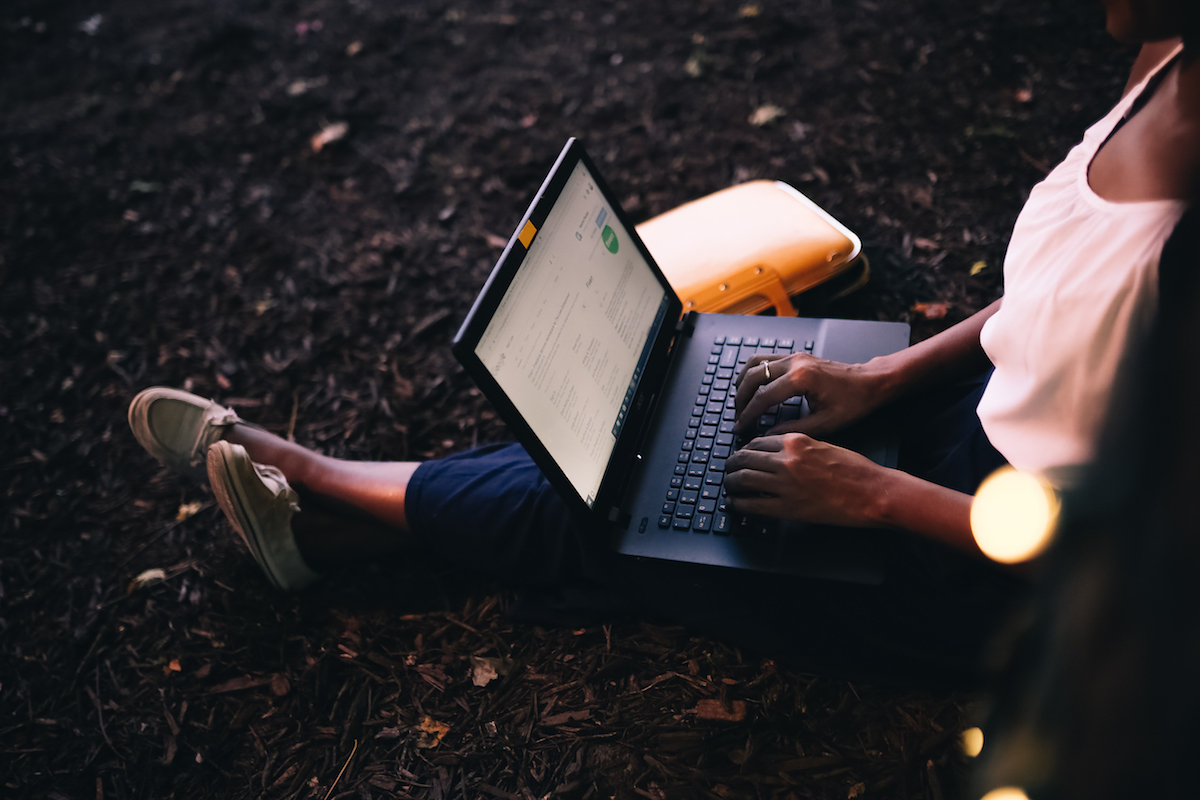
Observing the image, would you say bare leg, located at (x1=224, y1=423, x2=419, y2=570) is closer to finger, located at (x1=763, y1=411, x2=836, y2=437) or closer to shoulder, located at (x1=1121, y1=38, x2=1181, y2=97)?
finger, located at (x1=763, y1=411, x2=836, y2=437)

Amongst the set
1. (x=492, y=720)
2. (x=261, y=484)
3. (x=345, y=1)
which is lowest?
(x=492, y=720)

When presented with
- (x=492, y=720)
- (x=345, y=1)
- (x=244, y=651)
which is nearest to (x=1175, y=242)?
(x=492, y=720)

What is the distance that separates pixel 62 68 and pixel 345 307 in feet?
13.0

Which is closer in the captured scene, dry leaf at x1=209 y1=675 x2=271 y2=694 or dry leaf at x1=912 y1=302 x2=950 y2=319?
dry leaf at x1=209 y1=675 x2=271 y2=694

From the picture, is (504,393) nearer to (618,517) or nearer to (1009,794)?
(618,517)

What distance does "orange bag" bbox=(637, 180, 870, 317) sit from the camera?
235 cm

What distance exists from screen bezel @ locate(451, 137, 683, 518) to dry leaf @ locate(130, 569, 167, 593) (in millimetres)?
1625

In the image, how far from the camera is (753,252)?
240cm

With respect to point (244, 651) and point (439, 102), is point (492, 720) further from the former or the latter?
point (439, 102)

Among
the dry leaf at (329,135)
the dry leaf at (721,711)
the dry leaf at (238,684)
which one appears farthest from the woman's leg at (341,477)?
the dry leaf at (329,135)

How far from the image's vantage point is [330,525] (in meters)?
2.17

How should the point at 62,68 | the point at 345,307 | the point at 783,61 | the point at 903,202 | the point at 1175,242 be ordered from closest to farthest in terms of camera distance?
the point at 1175,242, the point at 903,202, the point at 345,307, the point at 783,61, the point at 62,68

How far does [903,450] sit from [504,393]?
1039mm

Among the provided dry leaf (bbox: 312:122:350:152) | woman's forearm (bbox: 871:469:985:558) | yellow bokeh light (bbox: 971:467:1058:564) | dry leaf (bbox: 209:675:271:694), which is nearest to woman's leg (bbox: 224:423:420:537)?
dry leaf (bbox: 209:675:271:694)
